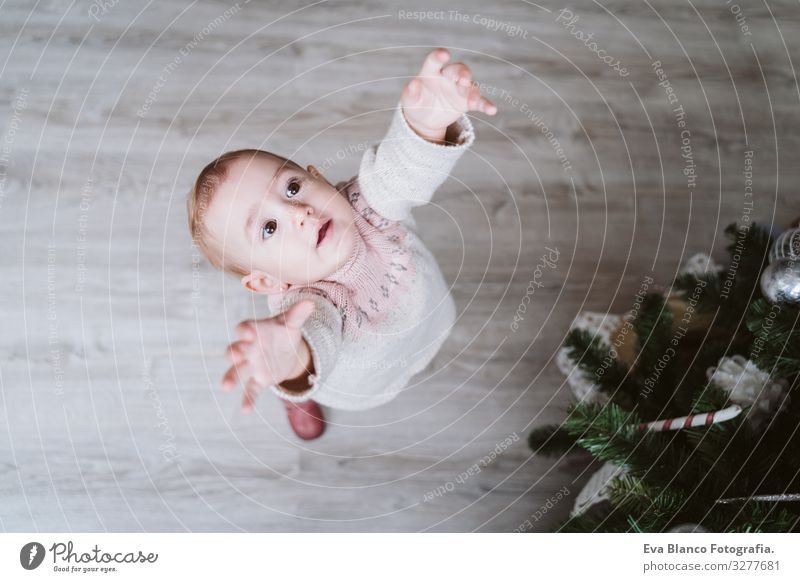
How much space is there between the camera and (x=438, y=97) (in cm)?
46

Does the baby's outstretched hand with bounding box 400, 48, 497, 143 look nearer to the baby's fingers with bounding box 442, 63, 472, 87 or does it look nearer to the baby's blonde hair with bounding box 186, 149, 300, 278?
the baby's fingers with bounding box 442, 63, 472, 87

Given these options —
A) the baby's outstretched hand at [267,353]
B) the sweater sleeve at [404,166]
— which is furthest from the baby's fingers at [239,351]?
the sweater sleeve at [404,166]

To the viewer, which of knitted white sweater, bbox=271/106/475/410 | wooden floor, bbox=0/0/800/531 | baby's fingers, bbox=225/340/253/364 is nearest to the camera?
baby's fingers, bbox=225/340/253/364

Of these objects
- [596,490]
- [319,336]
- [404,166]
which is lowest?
[596,490]

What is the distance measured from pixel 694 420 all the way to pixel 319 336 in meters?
0.32

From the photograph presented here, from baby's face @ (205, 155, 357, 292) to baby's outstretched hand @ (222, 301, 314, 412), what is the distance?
66mm

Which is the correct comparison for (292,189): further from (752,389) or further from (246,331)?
(752,389)

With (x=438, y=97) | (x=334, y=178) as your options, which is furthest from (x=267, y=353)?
(x=334, y=178)

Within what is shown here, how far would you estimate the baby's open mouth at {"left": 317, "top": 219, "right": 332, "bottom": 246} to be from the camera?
1.59 ft

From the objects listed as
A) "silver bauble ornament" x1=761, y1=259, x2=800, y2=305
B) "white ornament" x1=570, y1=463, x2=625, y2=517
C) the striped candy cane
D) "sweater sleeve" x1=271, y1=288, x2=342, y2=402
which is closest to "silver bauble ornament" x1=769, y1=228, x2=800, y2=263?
"silver bauble ornament" x1=761, y1=259, x2=800, y2=305

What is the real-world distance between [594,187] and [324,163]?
347 mm

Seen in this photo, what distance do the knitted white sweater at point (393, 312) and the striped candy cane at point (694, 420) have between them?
0.77ft

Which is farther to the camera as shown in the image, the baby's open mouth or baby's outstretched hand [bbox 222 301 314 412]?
the baby's open mouth
